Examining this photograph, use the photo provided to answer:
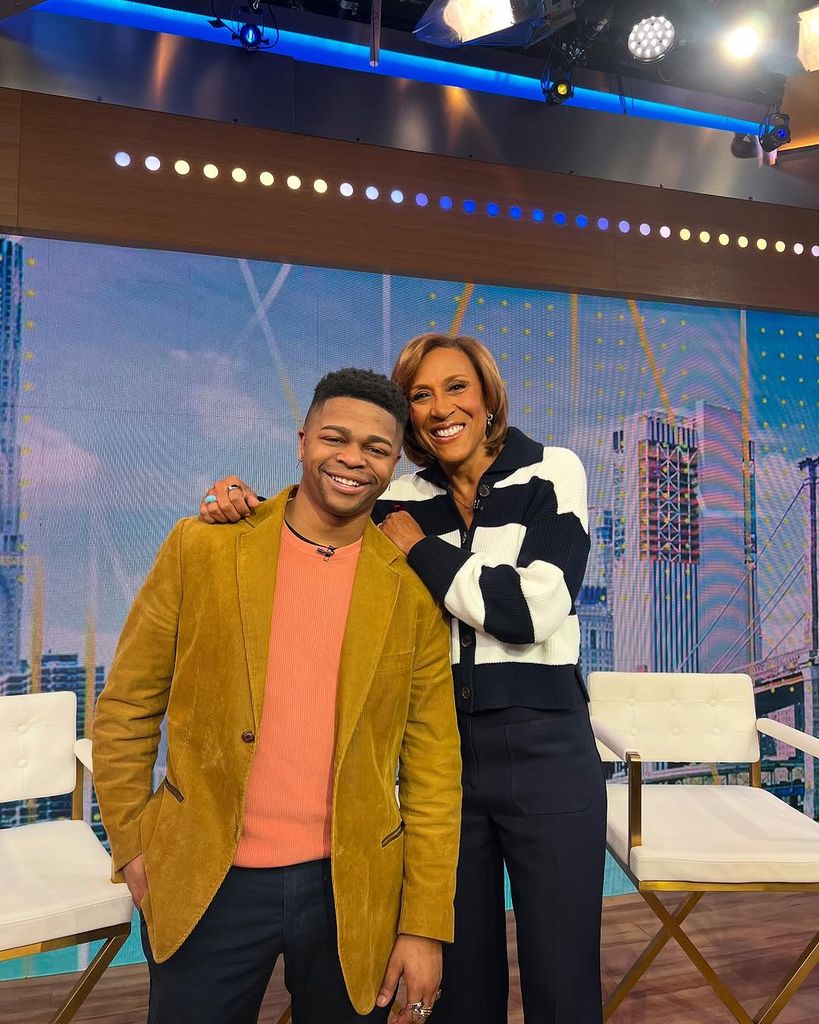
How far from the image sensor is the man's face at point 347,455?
60.8 inches

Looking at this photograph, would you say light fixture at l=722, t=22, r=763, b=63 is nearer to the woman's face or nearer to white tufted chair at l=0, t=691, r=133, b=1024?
the woman's face

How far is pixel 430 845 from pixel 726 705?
1.97 metres

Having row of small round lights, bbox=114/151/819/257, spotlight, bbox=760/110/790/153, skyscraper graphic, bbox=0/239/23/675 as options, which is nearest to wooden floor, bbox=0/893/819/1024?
skyscraper graphic, bbox=0/239/23/675

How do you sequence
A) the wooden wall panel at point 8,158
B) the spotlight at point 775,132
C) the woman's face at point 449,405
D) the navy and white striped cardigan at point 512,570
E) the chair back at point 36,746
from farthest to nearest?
1. the spotlight at point 775,132
2. the wooden wall panel at point 8,158
3. the chair back at point 36,746
4. the woman's face at point 449,405
5. the navy and white striped cardigan at point 512,570

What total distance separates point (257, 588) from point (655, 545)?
295 centimetres

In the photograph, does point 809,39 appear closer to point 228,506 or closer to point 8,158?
point 8,158

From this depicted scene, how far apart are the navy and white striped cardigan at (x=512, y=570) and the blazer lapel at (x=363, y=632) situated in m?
0.15

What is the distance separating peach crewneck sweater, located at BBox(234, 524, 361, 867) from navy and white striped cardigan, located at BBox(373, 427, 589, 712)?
1.06ft

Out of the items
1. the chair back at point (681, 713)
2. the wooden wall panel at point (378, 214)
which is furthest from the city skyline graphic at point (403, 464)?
the chair back at point (681, 713)

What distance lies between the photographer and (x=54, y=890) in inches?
90.0

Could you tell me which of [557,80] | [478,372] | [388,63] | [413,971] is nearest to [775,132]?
[557,80]

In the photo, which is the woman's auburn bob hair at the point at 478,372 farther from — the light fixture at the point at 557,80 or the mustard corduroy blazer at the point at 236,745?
the light fixture at the point at 557,80

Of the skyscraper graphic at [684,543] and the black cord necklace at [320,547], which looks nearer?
the black cord necklace at [320,547]

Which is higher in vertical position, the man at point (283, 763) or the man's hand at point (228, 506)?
the man's hand at point (228, 506)
